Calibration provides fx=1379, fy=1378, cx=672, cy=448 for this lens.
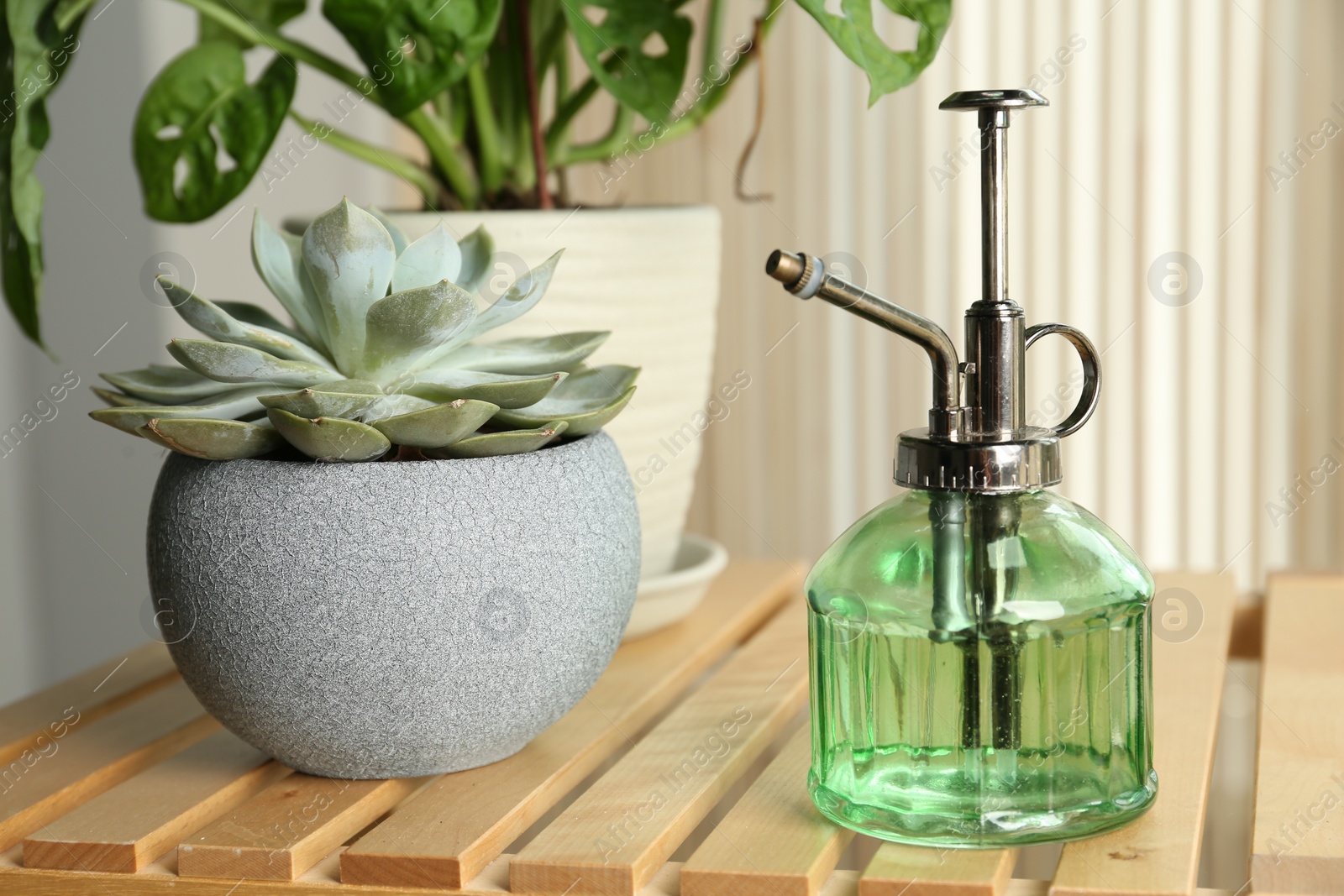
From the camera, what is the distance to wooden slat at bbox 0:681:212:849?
53cm

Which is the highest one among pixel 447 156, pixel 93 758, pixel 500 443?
pixel 447 156

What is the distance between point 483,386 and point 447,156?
295 mm

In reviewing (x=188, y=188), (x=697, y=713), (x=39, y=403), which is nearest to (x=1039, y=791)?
(x=697, y=713)

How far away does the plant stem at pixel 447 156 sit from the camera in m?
0.72

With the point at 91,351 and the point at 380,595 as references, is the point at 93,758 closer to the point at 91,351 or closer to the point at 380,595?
the point at 380,595

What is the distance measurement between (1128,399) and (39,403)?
3.48 ft

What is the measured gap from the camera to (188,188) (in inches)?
27.7

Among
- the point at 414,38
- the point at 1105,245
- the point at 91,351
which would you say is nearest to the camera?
the point at 414,38

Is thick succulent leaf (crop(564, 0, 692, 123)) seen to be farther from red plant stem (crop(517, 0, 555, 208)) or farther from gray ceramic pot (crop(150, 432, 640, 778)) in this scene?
gray ceramic pot (crop(150, 432, 640, 778))

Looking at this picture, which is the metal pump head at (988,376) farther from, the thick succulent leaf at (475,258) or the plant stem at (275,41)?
the plant stem at (275,41)

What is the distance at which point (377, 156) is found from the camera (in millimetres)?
745

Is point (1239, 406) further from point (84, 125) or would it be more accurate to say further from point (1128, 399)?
point (84, 125)

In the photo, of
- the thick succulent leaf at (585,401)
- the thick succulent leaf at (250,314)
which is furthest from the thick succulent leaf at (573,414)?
the thick succulent leaf at (250,314)

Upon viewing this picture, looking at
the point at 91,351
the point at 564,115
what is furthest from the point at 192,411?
the point at 91,351
